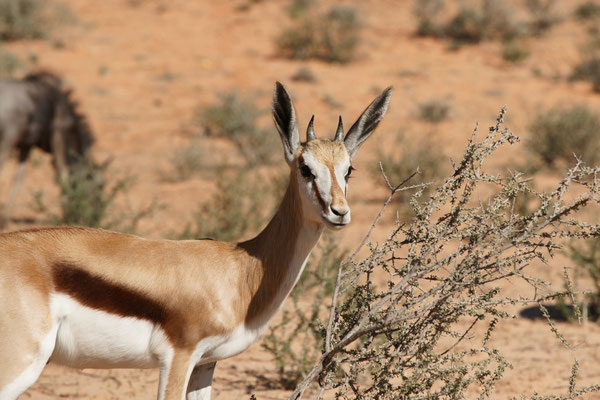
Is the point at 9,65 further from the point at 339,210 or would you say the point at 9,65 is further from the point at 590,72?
the point at 339,210

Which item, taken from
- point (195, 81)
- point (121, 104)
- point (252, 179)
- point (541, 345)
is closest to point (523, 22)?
point (195, 81)

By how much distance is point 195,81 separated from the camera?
1898 cm

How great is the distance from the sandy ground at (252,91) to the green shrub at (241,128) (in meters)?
0.62

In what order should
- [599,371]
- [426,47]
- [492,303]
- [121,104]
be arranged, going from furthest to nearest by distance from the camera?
1. [426,47]
2. [121,104]
3. [599,371]
4. [492,303]

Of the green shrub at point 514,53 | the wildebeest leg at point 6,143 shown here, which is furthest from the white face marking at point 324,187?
the green shrub at point 514,53

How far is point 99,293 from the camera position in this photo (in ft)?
11.6

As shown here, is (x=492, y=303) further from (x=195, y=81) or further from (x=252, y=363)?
(x=195, y=81)

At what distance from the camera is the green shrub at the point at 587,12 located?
24.5m

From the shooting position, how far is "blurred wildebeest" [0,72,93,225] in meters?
10.4

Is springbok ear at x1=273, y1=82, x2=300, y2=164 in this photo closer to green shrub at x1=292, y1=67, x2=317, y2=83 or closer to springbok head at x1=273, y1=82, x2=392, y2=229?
springbok head at x1=273, y1=82, x2=392, y2=229

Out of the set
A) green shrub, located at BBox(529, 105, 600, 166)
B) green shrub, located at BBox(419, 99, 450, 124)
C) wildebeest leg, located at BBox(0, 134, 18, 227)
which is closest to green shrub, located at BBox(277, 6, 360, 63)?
green shrub, located at BBox(419, 99, 450, 124)

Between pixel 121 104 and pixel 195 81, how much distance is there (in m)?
2.44

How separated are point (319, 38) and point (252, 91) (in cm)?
436

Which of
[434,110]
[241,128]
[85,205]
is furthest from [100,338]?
[434,110]
